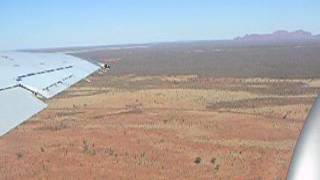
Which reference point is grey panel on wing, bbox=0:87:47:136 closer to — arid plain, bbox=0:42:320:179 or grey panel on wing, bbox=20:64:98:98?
grey panel on wing, bbox=20:64:98:98

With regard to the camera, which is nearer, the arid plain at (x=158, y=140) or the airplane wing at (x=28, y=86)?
the airplane wing at (x=28, y=86)

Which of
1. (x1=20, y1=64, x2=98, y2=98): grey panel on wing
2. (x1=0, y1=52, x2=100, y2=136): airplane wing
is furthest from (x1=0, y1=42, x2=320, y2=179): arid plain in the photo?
(x1=0, y1=52, x2=100, y2=136): airplane wing

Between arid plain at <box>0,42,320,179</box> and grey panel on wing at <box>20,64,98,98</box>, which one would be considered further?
arid plain at <box>0,42,320,179</box>

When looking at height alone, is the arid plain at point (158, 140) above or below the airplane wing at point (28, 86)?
below

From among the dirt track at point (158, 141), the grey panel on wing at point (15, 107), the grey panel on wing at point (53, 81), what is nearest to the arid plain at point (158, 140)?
the dirt track at point (158, 141)

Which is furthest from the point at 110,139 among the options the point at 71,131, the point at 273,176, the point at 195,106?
the point at 195,106

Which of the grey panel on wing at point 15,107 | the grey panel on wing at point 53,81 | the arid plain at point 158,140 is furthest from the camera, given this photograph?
the arid plain at point 158,140

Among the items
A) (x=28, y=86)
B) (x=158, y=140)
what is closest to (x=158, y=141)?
(x=158, y=140)

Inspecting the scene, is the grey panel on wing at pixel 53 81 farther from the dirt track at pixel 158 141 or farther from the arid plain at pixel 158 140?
the dirt track at pixel 158 141

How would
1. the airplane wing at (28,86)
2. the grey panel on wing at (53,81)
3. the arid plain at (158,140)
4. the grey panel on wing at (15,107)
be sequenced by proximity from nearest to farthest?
1. the grey panel on wing at (15,107)
2. the airplane wing at (28,86)
3. the grey panel on wing at (53,81)
4. the arid plain at (158,140)
